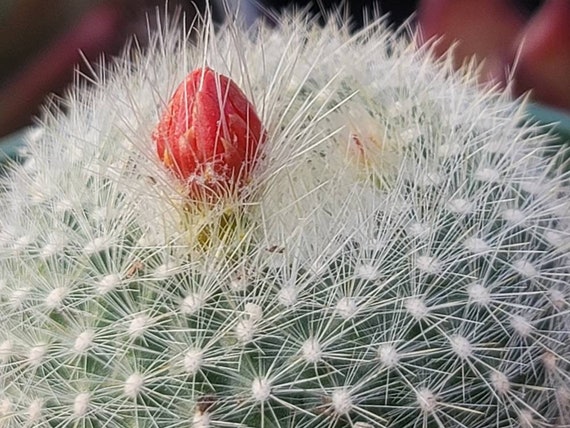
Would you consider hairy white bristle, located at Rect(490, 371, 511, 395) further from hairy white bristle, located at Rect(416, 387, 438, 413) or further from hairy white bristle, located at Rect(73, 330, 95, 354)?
hairy white bristle, located at Rect(73, 330, 95, 354)

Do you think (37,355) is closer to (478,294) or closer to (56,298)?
(56,298)

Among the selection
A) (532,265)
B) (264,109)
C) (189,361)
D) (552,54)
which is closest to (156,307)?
(189,361)

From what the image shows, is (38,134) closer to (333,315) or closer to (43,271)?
(43,271)

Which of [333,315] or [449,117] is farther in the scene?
[449,117]

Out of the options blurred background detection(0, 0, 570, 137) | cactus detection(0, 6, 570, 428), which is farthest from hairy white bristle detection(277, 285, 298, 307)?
blurred background detection(0, 0, 570, 137)

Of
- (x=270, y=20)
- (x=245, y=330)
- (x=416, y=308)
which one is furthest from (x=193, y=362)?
(x=270, y=20)

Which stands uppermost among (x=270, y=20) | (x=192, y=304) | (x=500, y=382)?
(x=270, y=20)

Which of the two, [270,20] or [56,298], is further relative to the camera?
[270,20]

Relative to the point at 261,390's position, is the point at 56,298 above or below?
above
